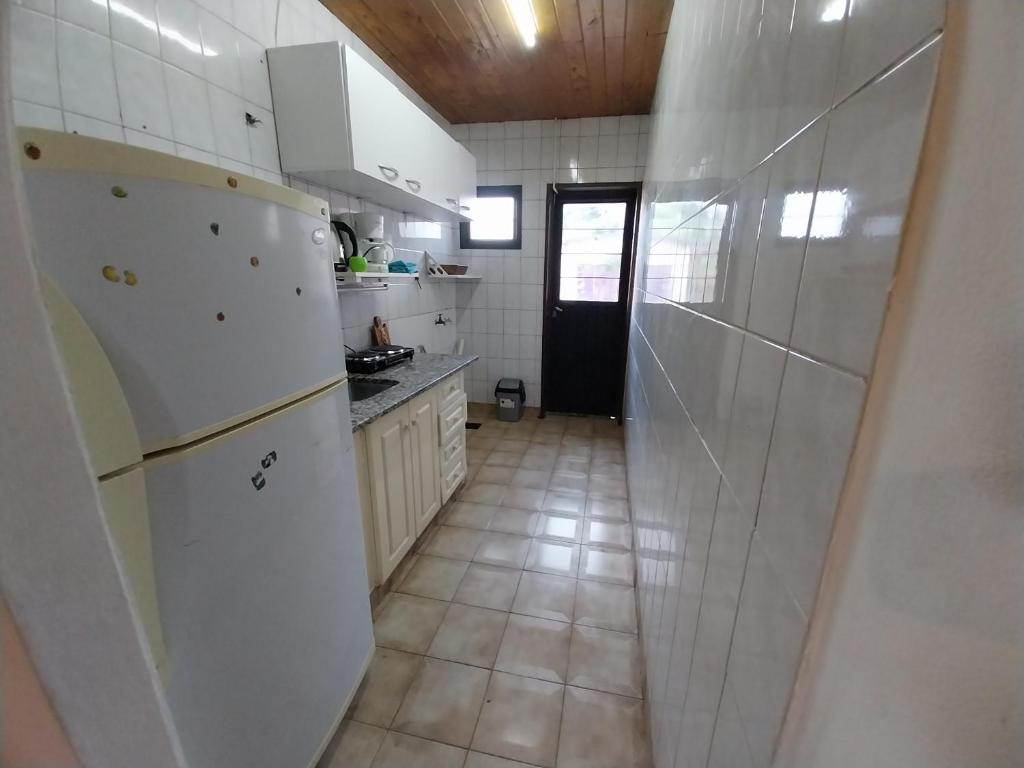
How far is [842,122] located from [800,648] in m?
0.50

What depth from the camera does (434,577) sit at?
1.85 metres

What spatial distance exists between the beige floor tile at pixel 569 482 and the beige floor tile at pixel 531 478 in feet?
0.16

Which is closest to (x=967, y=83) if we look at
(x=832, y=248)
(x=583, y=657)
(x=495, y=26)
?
(x=832, y=248)

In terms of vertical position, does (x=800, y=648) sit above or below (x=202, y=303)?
below

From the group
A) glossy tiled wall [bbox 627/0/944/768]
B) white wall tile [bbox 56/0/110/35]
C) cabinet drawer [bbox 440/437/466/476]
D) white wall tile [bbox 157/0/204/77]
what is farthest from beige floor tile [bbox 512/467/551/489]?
white wall tile [bbox 56/0/110/35]

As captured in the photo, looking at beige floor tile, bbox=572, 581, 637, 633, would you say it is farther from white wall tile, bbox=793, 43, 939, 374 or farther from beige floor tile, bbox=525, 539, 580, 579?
white wall tile, bbox=793, 43, 939, 374

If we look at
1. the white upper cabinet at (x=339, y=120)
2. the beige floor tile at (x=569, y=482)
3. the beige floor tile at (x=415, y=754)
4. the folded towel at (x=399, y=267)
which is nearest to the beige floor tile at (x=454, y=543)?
the beige floor tile at (x=569, y=482)

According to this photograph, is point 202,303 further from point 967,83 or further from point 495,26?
point 495,26

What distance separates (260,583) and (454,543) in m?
1.28

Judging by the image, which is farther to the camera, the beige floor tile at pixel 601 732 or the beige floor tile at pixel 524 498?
the beige floor tile at pixel 524 498

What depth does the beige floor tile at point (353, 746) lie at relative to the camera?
115 cm

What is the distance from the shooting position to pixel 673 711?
931 millimetres

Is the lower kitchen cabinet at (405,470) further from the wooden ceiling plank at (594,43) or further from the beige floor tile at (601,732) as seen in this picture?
the wooden ceiling plank at (594,43)

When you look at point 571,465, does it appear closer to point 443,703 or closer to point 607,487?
point 607,487
